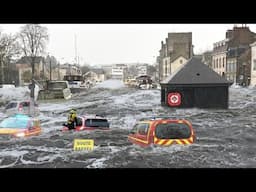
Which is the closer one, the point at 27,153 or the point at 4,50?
the point at 27,153

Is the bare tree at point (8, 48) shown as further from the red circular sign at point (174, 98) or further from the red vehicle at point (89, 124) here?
the red vehicle at point (89, 124)

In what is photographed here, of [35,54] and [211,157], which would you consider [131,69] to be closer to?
[35,54]

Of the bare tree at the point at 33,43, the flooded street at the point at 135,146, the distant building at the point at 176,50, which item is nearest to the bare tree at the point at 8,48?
the bare tree at the point at 33,43

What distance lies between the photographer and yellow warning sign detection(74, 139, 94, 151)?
30.2 feet

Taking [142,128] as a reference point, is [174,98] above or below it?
above

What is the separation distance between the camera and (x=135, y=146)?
915 centimetres

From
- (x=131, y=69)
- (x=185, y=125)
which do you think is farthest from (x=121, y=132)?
(x=131, y=69)

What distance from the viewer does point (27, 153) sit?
27.8 feet

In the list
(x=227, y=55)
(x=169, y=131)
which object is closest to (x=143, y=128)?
(x=169, y=131)

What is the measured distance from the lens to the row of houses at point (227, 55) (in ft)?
103

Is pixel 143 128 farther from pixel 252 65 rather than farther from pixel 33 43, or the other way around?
pixel 252 65

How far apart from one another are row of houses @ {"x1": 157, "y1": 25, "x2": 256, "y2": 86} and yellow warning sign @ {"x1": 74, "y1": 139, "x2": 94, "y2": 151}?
20079 mm

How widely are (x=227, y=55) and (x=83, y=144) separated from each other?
105 ft
